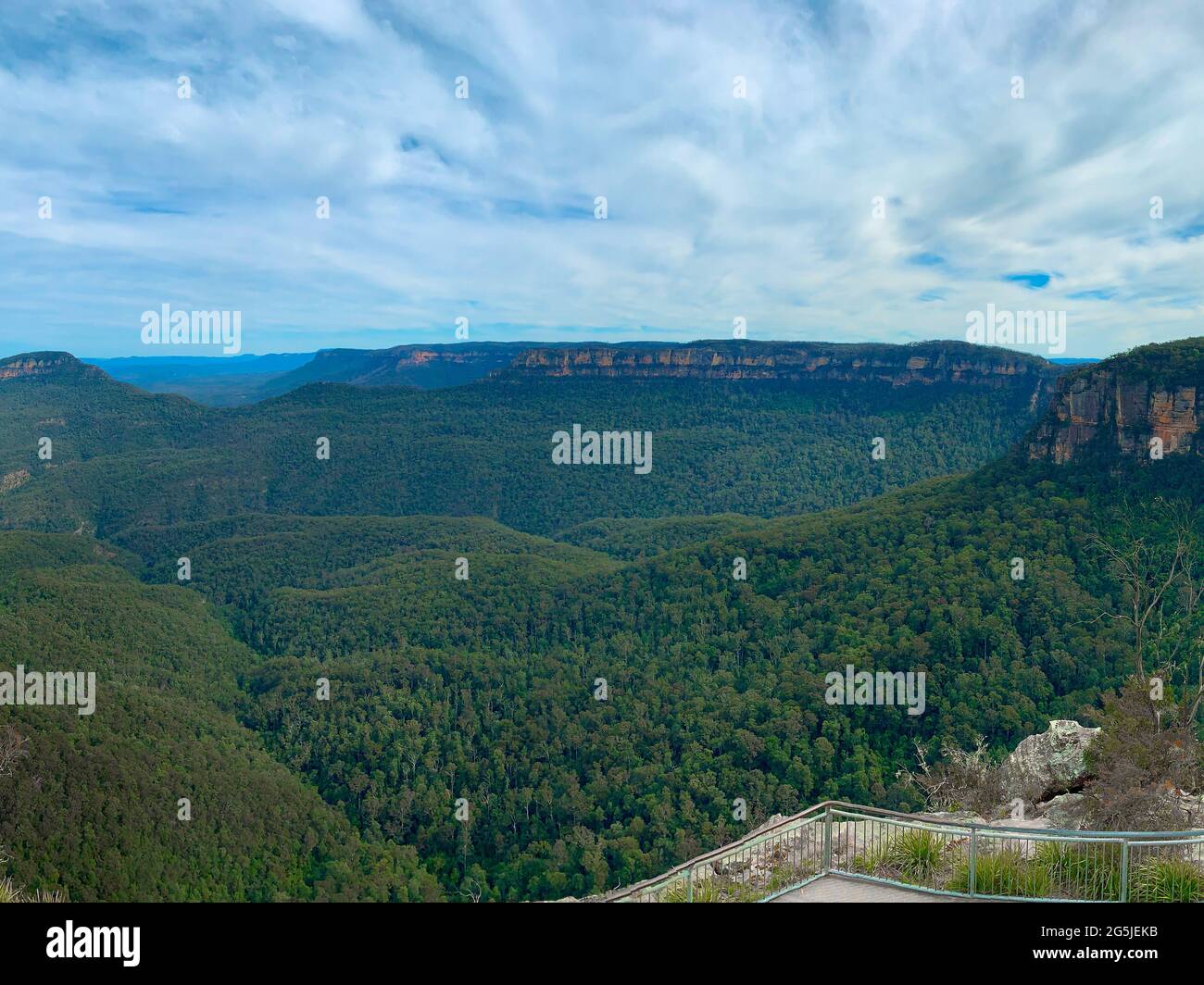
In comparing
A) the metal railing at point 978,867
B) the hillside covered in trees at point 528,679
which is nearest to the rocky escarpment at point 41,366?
the hillside covered in trees at point 528,679

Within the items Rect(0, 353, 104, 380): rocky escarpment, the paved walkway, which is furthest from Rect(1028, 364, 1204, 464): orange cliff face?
Rect(0, 353, 104, 380): rocky escarpment

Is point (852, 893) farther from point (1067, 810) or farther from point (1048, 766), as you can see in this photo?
point (1048, 766)

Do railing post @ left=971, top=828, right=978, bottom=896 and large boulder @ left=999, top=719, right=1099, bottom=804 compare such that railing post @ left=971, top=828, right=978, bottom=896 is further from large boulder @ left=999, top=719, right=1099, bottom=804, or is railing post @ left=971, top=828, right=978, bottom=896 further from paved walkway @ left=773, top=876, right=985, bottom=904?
large boulder @ left=999, top=719, right=1099, bottom=804

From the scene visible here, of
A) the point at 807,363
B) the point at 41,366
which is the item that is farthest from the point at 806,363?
the point at 41,366

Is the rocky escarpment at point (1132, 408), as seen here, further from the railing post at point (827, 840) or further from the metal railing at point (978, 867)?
the railing post at point (827, 840)
